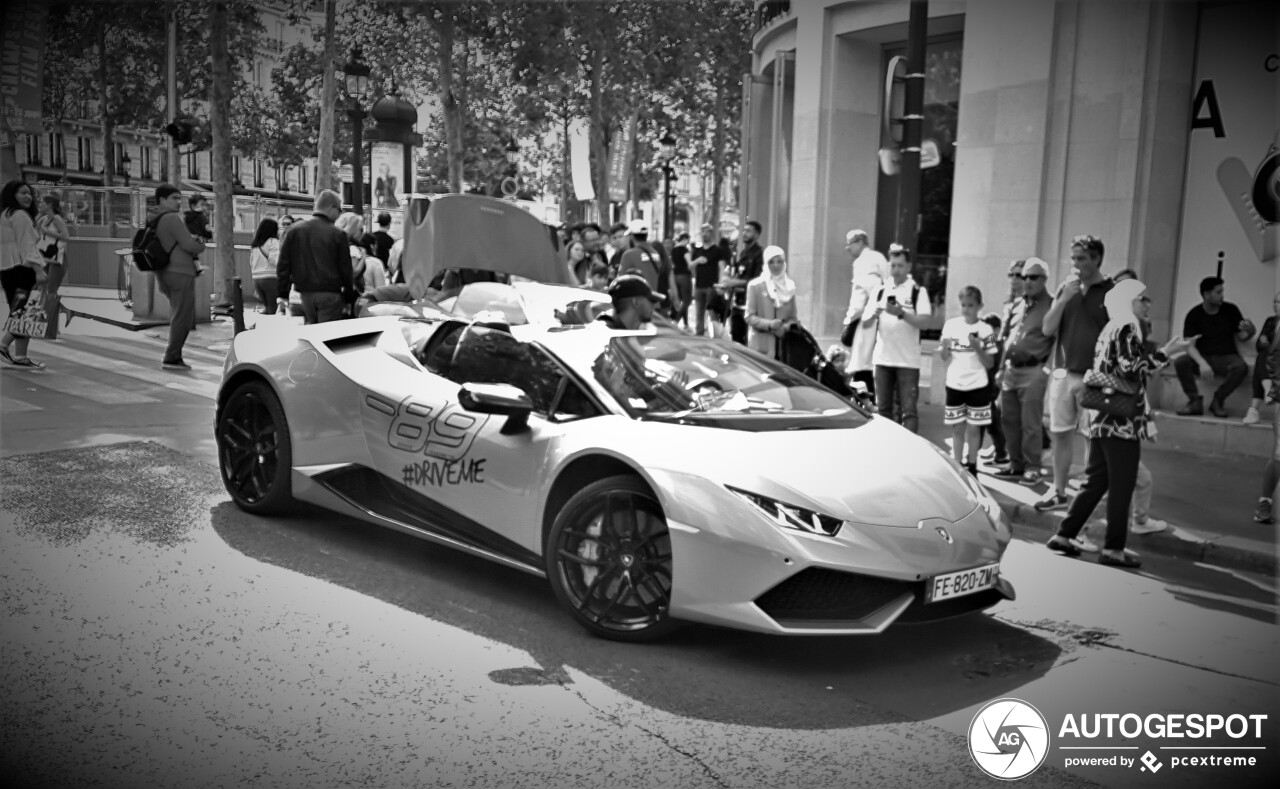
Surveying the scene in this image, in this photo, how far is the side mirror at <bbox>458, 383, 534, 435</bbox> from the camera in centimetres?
488

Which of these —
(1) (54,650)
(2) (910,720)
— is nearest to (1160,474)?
(2) (910,720)

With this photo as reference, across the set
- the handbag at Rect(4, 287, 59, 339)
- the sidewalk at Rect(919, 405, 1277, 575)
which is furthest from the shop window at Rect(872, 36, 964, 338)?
the handbag at Rect(4, 287, 59, 339)

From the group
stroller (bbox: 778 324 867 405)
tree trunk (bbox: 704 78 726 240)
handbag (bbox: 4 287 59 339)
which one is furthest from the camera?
tree trunk (bbox: 704 78 726 240)

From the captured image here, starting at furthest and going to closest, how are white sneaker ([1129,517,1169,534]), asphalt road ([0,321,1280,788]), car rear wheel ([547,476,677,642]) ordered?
white sneaker ([1129,517,1169,534]), car rear wheel ([547,476,677,642]), asphalt road ([0,321,1280,788])

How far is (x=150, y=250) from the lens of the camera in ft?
41.5

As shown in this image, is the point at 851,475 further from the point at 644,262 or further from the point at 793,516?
the point at 644,262

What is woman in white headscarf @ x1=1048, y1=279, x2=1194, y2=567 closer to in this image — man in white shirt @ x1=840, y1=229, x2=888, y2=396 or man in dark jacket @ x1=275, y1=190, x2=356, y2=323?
man in white shirt @ x1=840, y1=229, x2=888, y2=396

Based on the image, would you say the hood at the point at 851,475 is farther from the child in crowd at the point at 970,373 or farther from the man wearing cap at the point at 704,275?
the man wearing cap at the point at 704,275

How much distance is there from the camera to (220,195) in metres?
21.1

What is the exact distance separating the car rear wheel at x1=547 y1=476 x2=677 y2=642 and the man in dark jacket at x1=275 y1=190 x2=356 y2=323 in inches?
237

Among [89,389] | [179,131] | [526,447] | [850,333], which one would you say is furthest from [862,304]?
[179,131]

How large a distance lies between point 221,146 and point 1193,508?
18238 millimetres

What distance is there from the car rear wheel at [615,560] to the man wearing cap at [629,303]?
1.72 m

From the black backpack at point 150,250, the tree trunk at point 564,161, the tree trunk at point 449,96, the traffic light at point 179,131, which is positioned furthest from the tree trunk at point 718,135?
the black backpack at point 150,250
